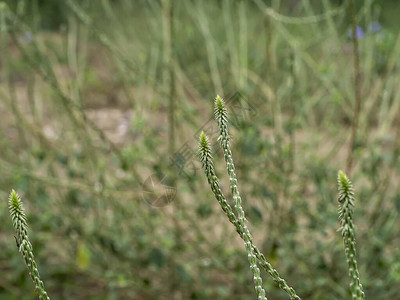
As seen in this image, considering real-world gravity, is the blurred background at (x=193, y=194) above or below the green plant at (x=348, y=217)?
above

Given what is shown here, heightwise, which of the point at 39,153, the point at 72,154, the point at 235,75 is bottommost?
the point at 39,153

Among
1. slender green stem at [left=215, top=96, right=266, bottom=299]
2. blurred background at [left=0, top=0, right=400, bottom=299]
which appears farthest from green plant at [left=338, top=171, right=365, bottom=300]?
blurred background at [left=0, top=0, right=400, bottom=299]

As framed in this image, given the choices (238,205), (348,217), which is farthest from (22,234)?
(348,217)

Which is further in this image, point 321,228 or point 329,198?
point 329,198

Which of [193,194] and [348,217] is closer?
[348,217]

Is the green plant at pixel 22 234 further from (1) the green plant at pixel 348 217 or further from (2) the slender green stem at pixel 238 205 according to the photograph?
(1) the green plant at pixel 348 217

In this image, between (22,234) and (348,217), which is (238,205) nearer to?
(348,217)

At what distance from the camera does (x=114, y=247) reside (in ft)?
7.05

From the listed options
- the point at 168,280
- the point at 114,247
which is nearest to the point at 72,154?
the point at 114,247

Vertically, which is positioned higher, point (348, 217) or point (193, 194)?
point (193, 194)

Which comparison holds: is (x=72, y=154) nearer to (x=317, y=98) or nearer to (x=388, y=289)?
(x=317, y=98)

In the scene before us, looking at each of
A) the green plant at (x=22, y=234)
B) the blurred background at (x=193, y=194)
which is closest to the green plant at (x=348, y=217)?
the green plant at (x=22, y=234)

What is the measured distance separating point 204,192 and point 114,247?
0.44 m

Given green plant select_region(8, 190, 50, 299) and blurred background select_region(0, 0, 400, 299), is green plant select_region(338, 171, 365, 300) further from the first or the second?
blurred background select_region(0, 0, 400, 299)
